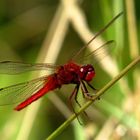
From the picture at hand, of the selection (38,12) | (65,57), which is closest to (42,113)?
(65,57)

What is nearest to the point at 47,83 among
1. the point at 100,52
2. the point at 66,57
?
the point at 100,52

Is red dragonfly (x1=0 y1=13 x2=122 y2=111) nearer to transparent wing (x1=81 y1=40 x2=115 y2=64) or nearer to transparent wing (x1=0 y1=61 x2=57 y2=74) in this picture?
transparent wing (x1=0 y1=61 x2=57 y2=74)

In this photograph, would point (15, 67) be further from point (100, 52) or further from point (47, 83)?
point (100, 52)

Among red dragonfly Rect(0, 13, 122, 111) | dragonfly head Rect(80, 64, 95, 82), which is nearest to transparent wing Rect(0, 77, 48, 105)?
red dragonfly Rect(0, 13, 122, 111)

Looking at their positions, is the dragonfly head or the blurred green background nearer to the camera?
the dragonfly head

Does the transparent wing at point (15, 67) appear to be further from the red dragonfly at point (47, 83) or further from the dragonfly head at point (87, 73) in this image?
the dragonfly head at point (87, 73)

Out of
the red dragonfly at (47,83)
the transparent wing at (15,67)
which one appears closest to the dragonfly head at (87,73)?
the red dragonfly at (47,83)
